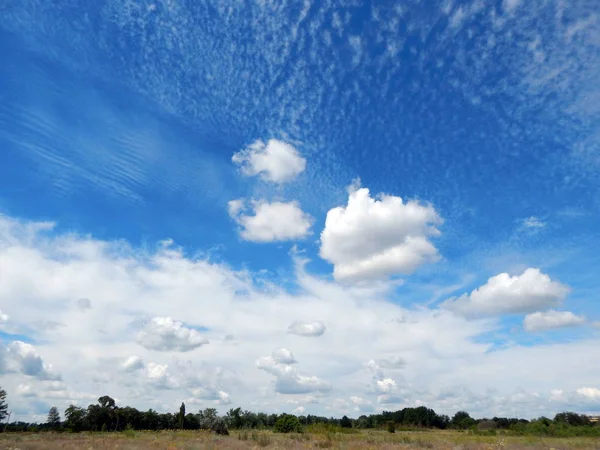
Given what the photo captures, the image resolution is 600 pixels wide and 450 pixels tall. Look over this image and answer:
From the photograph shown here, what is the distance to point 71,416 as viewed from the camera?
7750 centimetres

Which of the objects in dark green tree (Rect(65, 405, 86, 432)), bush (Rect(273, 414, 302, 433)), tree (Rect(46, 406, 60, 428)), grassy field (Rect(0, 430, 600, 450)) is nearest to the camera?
grassy field (Rect(0, 430, 600, 450))

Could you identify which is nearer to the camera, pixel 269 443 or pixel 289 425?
pixel 269 443

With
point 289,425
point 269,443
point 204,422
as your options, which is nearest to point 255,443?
point 269,443

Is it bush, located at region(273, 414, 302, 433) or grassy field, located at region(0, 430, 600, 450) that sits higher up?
bush, located at region(273, 414, 302, 433)

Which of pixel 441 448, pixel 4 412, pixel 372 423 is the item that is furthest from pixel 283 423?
pixel 372 423

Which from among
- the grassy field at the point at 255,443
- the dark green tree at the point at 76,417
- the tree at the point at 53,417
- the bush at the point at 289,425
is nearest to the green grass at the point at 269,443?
the grassy field at the point at 255,443

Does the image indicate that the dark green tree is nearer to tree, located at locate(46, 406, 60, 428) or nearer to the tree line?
the tree line

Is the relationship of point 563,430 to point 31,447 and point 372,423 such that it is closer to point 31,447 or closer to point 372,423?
point 31,447

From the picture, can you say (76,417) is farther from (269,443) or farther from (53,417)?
(269,443)

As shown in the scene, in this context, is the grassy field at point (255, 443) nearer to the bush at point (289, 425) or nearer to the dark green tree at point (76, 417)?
the bush at point (289, 425)

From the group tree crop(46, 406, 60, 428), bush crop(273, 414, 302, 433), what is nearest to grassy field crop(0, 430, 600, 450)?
bush crop(273, 414, 302, 433)

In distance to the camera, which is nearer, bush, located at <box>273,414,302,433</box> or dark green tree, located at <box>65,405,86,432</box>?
bush, located at <box>273,414,302,433</box>

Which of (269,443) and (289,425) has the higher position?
(289,425)

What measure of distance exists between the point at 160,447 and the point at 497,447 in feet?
69.7
